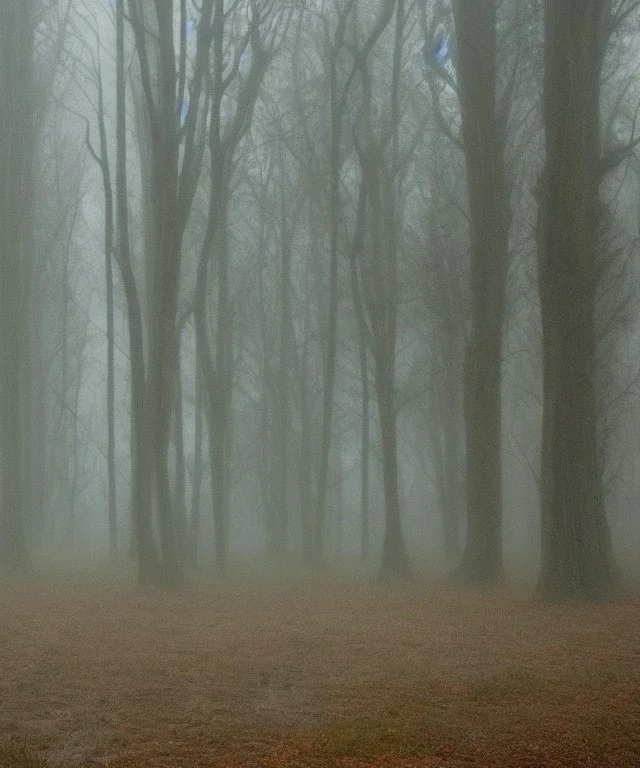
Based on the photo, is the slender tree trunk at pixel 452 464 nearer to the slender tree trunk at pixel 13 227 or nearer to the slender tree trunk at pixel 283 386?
the slender tree trunk at pixel 283 386

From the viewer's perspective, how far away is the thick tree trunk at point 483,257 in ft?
36.1

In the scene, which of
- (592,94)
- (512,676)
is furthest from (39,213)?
(512,676)

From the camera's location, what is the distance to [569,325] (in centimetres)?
906

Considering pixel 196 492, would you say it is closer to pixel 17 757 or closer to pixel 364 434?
pixel 364 434

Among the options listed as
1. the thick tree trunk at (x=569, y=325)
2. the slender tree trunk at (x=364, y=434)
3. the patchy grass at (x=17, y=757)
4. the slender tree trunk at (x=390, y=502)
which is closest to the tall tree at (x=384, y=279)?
the slender tree trunk at (x=390, y=502)

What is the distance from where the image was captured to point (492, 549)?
1080 centimetres

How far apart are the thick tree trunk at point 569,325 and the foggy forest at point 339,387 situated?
3cm

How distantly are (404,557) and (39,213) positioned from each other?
11284 millimetres

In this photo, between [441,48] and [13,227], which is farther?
[13,227]

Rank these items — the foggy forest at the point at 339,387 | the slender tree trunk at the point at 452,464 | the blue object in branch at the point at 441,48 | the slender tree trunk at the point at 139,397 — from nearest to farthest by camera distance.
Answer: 1. the foggy forest at the point at 339,387
2. the slender tree trunk at the point at 139,397
3. the blue object in branch at the point at 441,48
4. the slender tree trunk at the point at 452,464

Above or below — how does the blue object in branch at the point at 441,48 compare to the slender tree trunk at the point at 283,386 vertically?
above

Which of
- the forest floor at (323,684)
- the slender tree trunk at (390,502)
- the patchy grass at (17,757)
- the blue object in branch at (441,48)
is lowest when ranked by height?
the forest floor at (323,684)

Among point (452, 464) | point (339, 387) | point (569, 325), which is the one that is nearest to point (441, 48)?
point (569, 325)

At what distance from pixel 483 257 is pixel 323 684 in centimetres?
718
